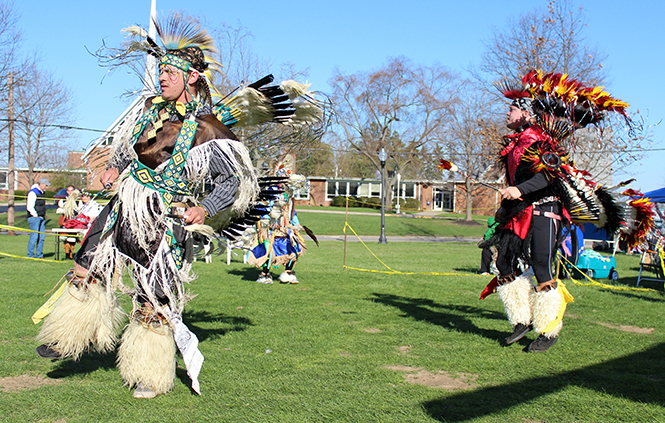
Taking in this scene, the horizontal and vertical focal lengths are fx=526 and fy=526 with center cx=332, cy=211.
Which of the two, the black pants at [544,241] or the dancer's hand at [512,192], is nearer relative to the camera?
the dancer's hand at [512,192]

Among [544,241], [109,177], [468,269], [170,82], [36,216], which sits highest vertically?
[170,82]

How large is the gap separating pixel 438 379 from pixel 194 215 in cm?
199

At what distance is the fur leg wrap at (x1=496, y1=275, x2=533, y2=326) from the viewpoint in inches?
177

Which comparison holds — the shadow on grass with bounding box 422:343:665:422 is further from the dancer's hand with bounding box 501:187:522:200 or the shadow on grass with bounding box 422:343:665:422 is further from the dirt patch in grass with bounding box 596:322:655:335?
the dancer's hand with bounding box 501:187:522:200

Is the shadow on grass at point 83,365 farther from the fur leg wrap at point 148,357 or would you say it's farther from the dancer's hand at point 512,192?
the dancer's hand at point 512,192

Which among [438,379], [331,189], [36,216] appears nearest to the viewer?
[438,379]

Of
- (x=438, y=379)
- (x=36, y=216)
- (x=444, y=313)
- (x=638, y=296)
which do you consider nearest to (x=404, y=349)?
(x=438, y=379)

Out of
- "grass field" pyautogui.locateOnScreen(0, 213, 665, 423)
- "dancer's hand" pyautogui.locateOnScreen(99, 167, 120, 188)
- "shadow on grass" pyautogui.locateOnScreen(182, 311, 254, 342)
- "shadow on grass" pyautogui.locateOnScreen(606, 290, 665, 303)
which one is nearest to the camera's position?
"grass field" pyautogui.locateOnScreen(0, 213, 665, 423)

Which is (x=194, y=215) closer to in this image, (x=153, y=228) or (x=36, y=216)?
(x=153, y=228)

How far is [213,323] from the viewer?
5.24m

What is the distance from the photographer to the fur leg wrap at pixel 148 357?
3.14m

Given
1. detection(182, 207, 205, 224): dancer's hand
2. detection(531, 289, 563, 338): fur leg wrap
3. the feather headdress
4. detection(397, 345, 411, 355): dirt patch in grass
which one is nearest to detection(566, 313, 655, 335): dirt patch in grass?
detection(531, 289, 563, 338): fur leg wrap

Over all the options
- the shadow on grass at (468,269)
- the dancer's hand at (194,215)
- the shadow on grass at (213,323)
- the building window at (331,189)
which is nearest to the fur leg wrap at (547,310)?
the shadow on grass at (213,323)

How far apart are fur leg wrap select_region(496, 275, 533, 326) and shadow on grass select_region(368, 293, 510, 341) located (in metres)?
0.41
